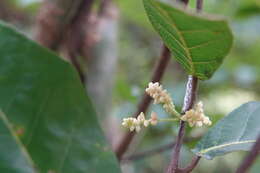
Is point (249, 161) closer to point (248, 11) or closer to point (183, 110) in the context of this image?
point (183, 110)

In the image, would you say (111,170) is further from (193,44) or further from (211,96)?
(211,96)

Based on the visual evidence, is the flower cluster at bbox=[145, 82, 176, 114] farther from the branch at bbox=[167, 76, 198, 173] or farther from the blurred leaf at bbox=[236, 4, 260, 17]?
the blurred leaf at bbox=[236, 4, 260, 17]

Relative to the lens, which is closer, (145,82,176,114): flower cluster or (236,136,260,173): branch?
(236,136,260,173): branch

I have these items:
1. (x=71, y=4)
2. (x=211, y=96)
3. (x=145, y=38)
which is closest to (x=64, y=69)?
(x=71, y=4)

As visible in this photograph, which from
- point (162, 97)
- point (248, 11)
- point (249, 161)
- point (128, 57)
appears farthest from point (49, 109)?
point (128, 57)

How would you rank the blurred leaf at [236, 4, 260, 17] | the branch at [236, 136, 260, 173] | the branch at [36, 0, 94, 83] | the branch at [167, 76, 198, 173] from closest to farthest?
1. the branch at [236, 136, 260, 173]
2. the branch at [167, 76, 198, 173]
3. the branch at [36, 0, 94, 83]
4. the blurred leaf at [236, 4, 260, 17]

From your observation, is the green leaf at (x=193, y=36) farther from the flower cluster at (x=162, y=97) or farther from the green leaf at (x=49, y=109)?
the green leaf at (x=49, y=109)

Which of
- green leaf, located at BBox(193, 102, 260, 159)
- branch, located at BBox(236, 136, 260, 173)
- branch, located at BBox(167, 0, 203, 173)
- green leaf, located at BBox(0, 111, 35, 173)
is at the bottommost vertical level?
green leaf, located at BBox(0, 111, 35, 173)

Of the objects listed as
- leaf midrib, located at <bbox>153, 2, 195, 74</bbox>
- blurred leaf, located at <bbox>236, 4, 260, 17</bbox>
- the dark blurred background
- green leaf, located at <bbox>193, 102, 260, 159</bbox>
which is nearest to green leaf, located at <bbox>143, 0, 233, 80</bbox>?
leaf midrib, located at <bbox>153, 2, 195, 74</bbox>
